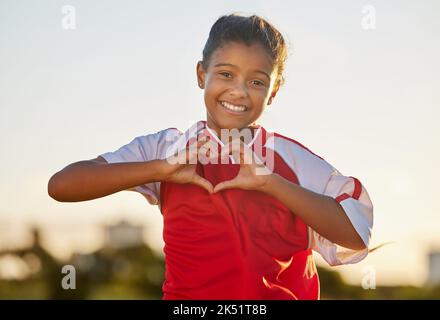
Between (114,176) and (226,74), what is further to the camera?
(226,74)

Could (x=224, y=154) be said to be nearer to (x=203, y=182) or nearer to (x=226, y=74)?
(x=203, y=182)

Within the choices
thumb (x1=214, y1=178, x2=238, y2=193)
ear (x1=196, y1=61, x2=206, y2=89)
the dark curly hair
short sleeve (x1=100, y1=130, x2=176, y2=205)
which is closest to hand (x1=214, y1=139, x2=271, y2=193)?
thumb (x1=214, y1=178, x2=238, y2=193)

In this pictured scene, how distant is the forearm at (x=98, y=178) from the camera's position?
2980 mm

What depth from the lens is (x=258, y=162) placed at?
9.88 feet

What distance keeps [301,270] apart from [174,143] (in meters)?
0.75

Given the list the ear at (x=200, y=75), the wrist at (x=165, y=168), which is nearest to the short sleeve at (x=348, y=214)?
the wrist at (x=165, y=168)

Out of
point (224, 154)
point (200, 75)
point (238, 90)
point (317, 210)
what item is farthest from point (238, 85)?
point (317, 210)

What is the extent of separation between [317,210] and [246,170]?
1.05 feet

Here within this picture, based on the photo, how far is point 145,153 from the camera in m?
3.28

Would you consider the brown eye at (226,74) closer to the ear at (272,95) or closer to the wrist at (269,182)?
the ear at (272,95)
